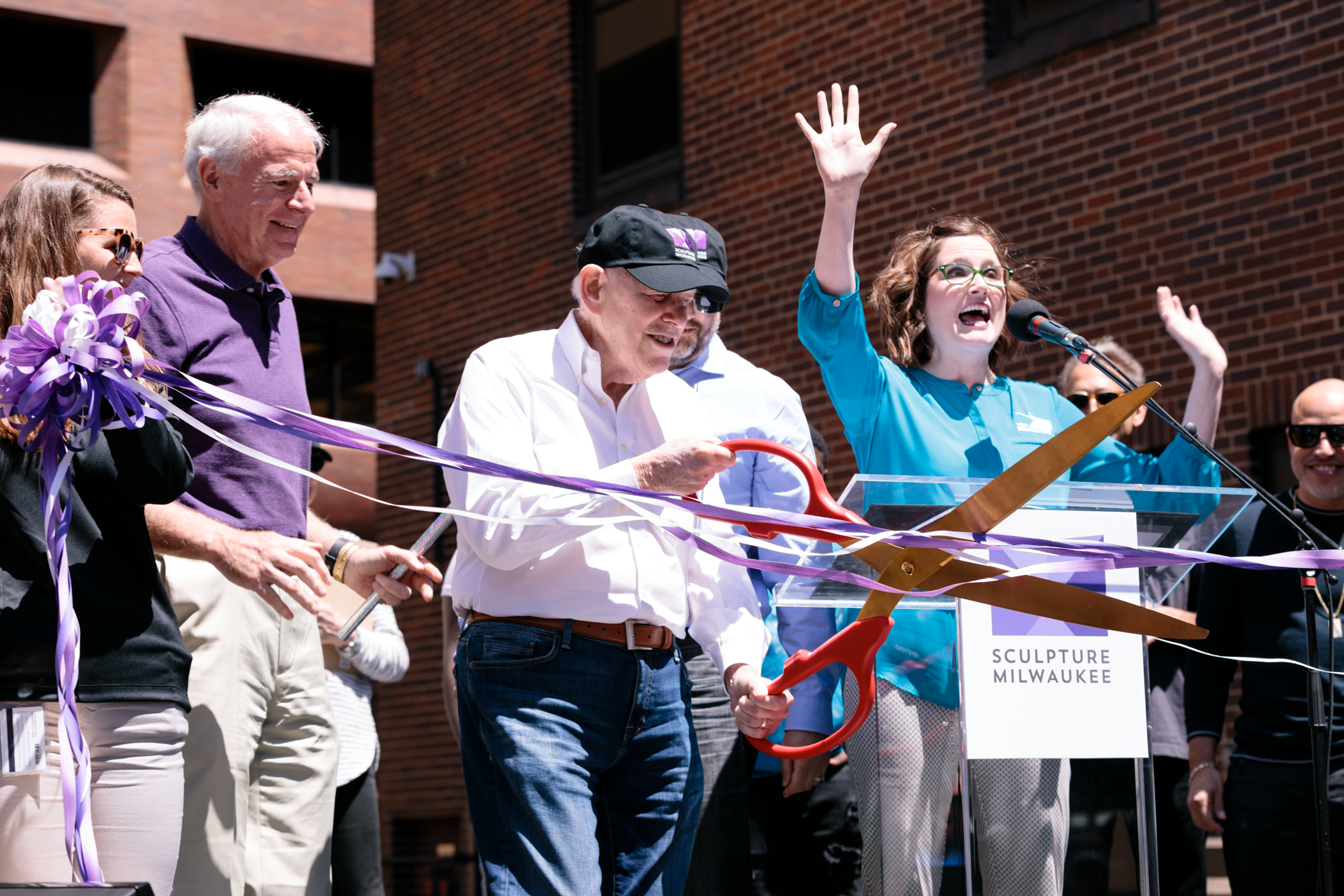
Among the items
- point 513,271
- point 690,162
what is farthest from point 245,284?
point 513,271

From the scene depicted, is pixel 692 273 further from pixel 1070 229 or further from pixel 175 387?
pixel 1070 229

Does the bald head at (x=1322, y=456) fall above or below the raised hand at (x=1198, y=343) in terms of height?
below

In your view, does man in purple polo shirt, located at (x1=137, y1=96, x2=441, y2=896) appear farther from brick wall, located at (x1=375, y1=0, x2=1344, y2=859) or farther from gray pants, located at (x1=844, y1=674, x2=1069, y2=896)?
brick wall, located at (x1=375, y1=0, x2=1344, y2=859)

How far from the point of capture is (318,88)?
22.5m

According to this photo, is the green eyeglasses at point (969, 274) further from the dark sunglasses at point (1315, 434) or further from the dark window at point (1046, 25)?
the dark window at point (1046, 25)

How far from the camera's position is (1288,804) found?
4.80 metres

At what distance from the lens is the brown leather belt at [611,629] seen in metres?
3.06

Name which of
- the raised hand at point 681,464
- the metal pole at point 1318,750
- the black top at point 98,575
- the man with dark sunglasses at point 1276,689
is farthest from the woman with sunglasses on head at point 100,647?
the man with dark sunglasses at point 1276,689

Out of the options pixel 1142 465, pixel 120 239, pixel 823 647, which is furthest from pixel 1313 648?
pixel 120 239

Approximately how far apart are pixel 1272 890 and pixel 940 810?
1948mm

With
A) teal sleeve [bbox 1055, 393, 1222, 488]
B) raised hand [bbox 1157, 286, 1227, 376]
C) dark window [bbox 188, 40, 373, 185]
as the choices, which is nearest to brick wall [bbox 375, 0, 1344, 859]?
raised hand [bbox 1157, 286, 1227, 376]

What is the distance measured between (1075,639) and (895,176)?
610 centimetres

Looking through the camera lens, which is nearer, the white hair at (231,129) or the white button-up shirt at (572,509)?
the white button-up shirt at (572,509)

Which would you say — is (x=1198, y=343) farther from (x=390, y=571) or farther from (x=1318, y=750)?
(x=390, y=571)
